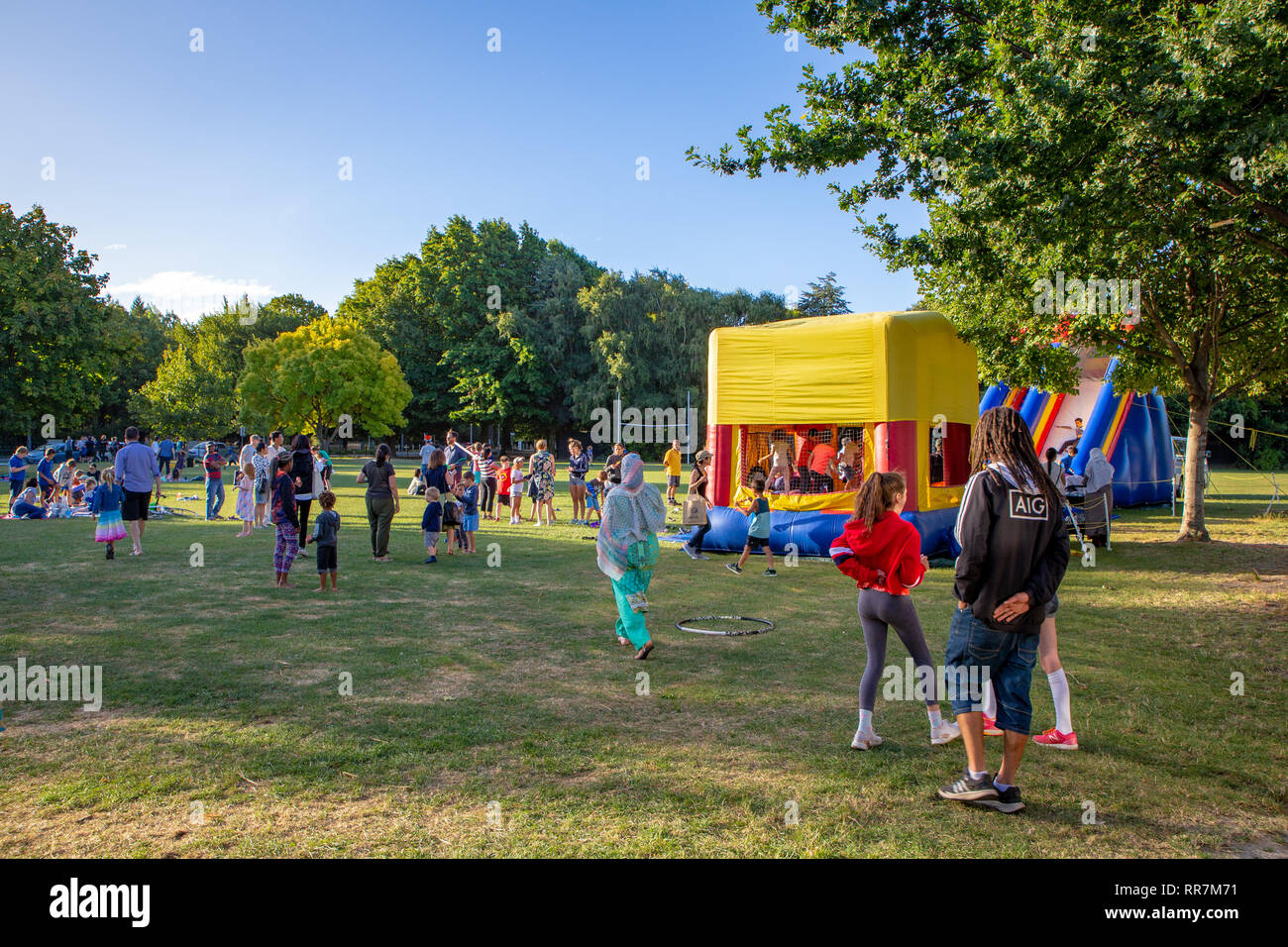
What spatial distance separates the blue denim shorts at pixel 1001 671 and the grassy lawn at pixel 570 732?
57 cm

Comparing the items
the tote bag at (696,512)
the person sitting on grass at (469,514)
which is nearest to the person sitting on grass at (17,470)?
the person sitting on grass at (469,514)

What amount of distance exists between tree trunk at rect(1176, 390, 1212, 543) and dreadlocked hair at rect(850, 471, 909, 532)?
1425cm

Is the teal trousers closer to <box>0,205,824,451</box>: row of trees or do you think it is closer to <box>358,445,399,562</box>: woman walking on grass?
<box>358,445,399,562</box>: woman walking on grass

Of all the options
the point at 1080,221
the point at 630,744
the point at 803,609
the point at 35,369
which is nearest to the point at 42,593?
the point at 630,744

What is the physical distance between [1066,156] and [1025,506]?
16.5 feet

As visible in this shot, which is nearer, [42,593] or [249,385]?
[42,593]

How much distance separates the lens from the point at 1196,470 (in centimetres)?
1664

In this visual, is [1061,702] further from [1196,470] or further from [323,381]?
[323,381]

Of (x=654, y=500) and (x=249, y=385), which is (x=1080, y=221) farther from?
(x=249, y=385)
